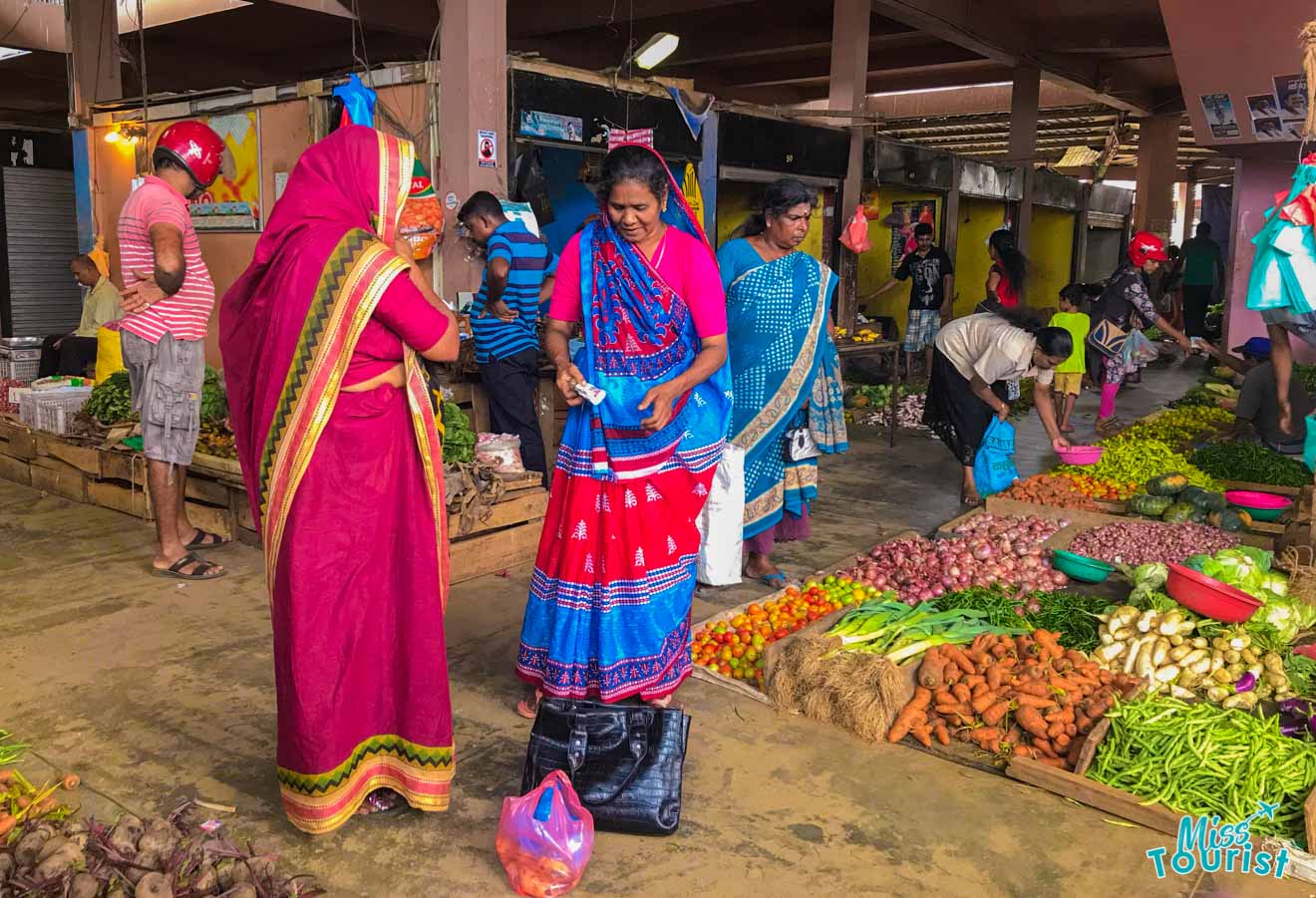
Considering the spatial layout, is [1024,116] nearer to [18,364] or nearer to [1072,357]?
[1072,357]

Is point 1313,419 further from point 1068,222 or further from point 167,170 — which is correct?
point 1068,222

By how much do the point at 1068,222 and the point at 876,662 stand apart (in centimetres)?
1648

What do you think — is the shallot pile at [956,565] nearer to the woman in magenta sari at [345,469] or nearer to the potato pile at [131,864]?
the woman in magenta sari at [345,469]

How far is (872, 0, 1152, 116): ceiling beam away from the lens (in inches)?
452

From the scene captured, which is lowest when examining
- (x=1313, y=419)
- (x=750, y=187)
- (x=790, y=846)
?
(x=790, y=846)

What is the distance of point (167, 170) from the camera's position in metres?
4.75

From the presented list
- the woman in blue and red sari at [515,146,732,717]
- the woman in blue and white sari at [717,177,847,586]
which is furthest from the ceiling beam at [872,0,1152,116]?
the woman in blue and red sari at [515,146,732,717]

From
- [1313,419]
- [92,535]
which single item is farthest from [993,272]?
[92,535]

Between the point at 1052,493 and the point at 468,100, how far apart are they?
14.4 ft

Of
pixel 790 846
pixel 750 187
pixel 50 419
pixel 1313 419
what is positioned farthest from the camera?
pixel 750 187

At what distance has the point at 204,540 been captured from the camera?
5.68 m

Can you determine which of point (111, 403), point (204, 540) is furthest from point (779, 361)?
point (111, 403)

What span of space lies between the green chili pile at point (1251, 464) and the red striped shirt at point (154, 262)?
6266 mm

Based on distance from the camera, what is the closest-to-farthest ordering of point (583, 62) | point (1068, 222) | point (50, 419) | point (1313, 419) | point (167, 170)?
point (167, 170) → point (1313, 419) → point (50, 419) → point (583, 62) → point (1068, 222)
